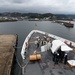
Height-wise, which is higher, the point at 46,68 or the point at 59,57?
the point at 59,57

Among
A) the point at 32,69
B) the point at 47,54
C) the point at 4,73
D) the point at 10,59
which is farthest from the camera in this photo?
the point at 10,59

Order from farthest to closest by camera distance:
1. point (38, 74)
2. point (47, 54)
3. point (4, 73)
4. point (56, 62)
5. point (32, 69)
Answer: point (47, 54) → point (4, 73) → point (56, 62) → point (32, 69) → point (38, 74)

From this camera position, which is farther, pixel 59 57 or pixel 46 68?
pixel 59 57

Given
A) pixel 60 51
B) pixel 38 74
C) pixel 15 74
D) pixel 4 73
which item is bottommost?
pixel 15 74

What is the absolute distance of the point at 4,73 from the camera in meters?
18.7

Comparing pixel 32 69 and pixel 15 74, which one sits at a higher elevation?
pixel 32 69

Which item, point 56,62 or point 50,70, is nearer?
point 50,70

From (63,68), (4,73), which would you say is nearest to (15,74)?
(4,73)

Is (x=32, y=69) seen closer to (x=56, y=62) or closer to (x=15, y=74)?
(x=56, y=62)

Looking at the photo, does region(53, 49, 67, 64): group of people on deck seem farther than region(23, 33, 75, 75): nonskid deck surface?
Yes

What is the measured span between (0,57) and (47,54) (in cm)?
885

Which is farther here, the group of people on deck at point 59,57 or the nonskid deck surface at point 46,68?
the group of people on deck at point 59,57

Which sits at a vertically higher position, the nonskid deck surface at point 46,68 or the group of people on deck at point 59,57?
the group of people on deck at point 59,57

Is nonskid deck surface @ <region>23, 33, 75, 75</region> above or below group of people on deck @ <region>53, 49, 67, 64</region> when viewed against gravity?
below
